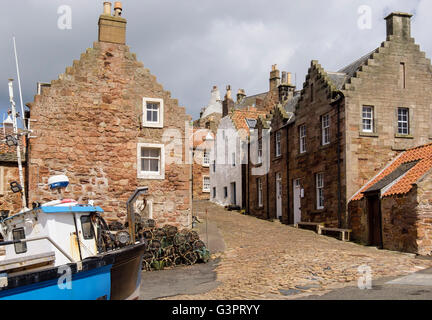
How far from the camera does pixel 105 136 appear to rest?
810 inches

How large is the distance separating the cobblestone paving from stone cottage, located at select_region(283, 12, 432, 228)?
2.67 m

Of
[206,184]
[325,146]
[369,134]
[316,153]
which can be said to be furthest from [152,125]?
[206,184]

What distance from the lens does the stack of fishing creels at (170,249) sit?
663 inches

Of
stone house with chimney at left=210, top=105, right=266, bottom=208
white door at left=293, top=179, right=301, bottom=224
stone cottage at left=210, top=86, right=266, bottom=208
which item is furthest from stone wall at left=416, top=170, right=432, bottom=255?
stone cottage at left=210, top=86, right=266, bottom=208

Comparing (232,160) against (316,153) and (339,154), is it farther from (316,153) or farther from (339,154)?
(339,154)

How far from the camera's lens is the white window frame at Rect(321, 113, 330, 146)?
964 inches

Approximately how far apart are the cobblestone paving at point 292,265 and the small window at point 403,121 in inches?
258

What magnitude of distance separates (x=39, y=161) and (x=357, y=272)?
12.9 m

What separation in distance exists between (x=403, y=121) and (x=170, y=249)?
43.8 feet

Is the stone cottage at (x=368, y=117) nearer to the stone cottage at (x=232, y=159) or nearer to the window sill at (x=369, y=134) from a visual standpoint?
the window sill at (x=369, y=134)

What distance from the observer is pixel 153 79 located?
70.7 feet

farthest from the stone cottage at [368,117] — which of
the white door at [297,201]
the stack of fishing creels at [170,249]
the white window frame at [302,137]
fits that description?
the stack of fishing creels at [170,249]
